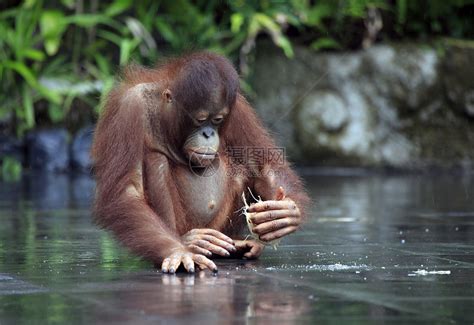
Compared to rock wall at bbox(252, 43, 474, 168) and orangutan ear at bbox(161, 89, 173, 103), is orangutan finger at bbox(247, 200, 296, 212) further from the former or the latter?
rock wall at bbox(252, 43, 474, 168)

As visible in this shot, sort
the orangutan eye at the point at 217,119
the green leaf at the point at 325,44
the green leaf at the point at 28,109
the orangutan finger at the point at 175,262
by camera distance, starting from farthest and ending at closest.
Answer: the green leaf at the point at 325,44 → the green leaf at the point at 28,109 → the orangutan eye at the point at 217,119 → the orangutan finger at the point at 175,262

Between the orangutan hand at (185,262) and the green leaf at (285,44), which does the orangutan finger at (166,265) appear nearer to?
the orangutan hand at (185,262)

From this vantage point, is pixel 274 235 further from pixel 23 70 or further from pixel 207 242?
pixel 23 70

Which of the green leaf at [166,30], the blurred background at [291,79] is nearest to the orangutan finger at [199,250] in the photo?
the blurred background at [291,79]

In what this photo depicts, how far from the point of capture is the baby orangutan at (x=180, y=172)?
4.96m

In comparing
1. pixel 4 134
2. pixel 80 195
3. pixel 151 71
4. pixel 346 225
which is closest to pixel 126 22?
pixel 4 134

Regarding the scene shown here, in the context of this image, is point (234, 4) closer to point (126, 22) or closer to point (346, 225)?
point (126, 22)

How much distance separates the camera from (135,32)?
13.9 m

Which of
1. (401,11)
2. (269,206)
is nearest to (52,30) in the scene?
(401,11)

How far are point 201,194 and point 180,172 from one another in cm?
15

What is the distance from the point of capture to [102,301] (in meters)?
→ 3.80

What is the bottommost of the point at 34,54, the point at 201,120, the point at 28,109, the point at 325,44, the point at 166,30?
the point at 201,120

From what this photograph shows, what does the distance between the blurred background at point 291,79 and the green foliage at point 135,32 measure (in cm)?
2

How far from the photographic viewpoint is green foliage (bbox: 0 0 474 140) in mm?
13672
